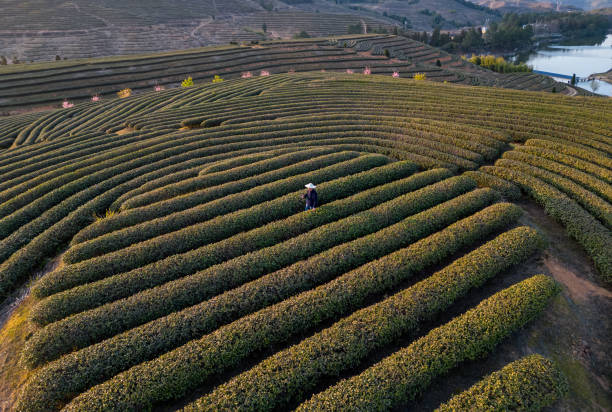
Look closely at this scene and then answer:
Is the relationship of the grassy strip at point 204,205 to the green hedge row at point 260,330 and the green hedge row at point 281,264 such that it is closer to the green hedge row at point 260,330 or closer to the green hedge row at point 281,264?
the green hedge row at point 281,264

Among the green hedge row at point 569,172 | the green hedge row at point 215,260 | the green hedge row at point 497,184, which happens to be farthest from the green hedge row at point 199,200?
the green hedge row at point 569,172

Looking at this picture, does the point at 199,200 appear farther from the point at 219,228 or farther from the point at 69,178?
the point at 69,178

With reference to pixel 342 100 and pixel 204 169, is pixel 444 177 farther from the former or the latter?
pixel 342 100

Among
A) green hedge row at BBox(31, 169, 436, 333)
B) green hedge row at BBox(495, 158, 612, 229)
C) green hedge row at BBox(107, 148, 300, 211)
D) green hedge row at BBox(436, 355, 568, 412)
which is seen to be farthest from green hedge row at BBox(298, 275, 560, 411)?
green hedge row at BBox(107, 148, 300, 211)

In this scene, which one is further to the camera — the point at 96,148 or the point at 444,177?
the point at 96,148

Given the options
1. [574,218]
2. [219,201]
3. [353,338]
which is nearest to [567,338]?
[574,218]

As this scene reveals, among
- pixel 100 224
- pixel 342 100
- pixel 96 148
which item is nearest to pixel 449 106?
pixel 342 100
